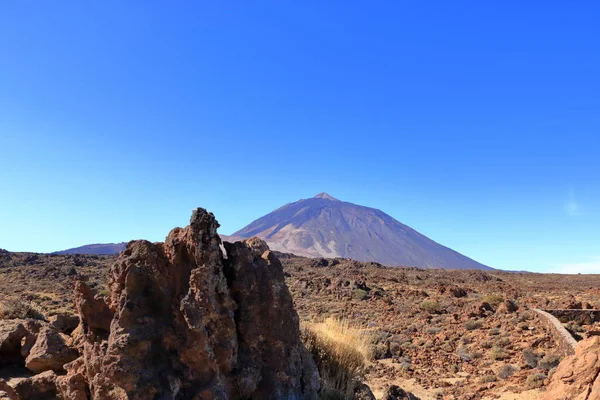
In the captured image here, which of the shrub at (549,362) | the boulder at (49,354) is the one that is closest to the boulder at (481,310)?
the shrub at (549,362)

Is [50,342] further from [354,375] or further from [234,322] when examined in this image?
[354,375]

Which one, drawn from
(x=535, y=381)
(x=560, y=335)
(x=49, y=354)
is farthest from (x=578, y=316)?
(x=49, y=354)

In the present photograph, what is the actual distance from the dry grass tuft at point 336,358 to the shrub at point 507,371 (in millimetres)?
5015

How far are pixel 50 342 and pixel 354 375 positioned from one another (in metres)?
3.66

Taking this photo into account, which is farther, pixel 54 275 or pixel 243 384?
pixel 54 275

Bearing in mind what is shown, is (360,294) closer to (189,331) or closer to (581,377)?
(581,377)

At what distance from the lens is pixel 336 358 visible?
5828mm

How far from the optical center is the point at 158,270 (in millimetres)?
4027

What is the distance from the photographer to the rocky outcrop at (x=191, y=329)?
3.59 m

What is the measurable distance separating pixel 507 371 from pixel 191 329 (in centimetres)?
889

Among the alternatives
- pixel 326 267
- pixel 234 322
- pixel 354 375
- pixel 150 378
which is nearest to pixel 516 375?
pixel 354 375

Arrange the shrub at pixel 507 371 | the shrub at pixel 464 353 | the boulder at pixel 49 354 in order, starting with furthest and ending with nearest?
1. the shrub at pixel 464 353
2. the shrub at pixel 507 371
3. the boulder at pixel 49 354

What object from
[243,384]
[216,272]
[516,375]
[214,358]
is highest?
[216,272]

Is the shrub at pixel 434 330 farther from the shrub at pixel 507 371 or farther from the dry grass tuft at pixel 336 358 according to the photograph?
the dry grass tuft at pixel 336 358
